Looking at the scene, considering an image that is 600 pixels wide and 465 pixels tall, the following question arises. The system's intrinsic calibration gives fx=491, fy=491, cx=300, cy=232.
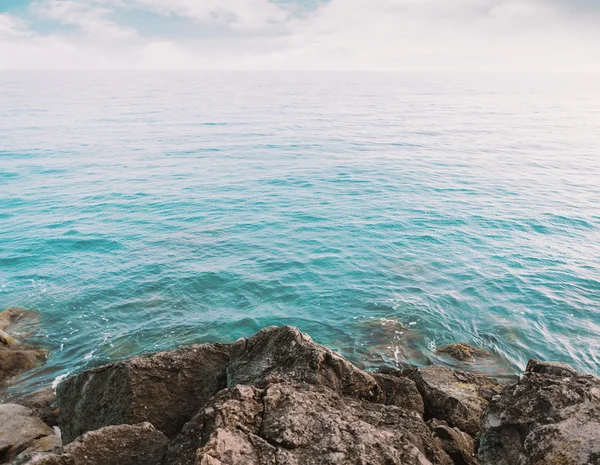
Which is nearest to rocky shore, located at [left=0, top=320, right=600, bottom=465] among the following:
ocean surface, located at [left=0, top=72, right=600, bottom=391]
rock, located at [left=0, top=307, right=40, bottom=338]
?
ocean surface, located at [left=0, top=72, right=600, bottom=391]

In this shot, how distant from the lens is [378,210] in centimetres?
4297

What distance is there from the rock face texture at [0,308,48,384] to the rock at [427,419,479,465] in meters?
17.4

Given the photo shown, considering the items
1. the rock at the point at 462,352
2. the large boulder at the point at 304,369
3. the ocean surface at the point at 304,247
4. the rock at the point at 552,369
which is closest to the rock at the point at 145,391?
the large boulder at the point at 304,369

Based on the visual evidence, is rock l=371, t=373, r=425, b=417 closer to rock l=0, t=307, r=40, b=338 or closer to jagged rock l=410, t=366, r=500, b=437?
jagged rock l=410, t=366, r=500, b=437

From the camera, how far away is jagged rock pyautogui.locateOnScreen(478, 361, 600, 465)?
741 centimetres

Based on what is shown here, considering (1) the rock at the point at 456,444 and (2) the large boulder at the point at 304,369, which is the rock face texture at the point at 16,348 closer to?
(2) the large boulder at the point at 304,369

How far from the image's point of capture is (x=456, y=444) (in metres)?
10.4

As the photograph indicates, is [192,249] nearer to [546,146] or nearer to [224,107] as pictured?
[546,146]

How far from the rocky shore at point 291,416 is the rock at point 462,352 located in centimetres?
743

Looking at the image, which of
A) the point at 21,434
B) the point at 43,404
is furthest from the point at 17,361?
the point at 21,434

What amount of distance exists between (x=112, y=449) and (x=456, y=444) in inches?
270

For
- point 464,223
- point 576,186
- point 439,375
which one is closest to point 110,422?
point 439,375

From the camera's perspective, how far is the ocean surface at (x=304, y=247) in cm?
2431

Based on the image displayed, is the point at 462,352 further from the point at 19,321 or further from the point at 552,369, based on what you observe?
the point at 19,321
